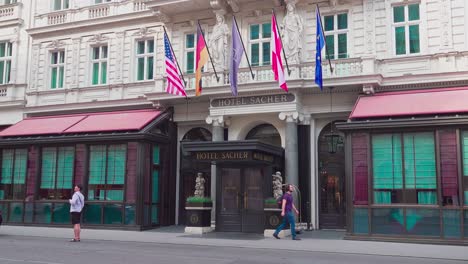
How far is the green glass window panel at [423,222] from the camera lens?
17.4 metres

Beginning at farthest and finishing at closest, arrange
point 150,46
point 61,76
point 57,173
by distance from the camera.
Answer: point 61,76
point 150,46
point 57,173

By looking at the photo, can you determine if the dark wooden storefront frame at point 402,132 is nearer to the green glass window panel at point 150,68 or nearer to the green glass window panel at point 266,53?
the green glass window panel at point 266,53

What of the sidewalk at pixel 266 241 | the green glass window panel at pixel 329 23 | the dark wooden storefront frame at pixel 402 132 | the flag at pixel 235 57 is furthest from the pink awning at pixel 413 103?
the flag at pixel 235 57

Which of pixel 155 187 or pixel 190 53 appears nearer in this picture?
pixel 155 187

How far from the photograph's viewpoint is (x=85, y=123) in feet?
81.7

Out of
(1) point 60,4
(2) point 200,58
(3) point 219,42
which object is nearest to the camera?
(2) point 200,58

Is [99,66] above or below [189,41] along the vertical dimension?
below

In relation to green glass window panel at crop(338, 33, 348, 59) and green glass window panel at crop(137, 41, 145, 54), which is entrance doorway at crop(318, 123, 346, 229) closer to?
green glass window panel at crop(338, 33, 348, 59)

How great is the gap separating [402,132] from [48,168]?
16.2 meters

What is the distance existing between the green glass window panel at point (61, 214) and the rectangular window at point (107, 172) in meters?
1.29

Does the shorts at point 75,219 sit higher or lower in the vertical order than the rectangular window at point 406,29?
lower

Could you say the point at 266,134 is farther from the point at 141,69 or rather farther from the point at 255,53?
the point at 141,69

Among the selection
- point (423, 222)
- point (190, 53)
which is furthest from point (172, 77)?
point (423, 222)

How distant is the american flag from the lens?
2206cm
